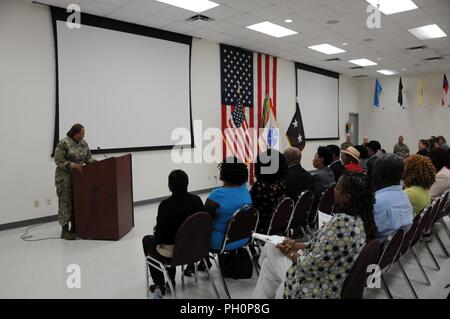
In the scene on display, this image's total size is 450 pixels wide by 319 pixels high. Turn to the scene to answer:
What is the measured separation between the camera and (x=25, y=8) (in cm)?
482

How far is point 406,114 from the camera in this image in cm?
1227

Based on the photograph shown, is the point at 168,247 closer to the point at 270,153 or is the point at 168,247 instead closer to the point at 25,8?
the point at 270,153

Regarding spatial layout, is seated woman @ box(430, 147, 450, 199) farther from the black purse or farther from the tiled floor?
the black purse

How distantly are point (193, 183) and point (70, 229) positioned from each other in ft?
10.6

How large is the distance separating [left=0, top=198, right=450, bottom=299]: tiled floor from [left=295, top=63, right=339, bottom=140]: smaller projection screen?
6652 mm

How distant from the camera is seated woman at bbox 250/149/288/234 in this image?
3219 millimetres

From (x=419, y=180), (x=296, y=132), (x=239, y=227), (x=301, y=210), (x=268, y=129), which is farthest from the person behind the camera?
(x=296, y=132)

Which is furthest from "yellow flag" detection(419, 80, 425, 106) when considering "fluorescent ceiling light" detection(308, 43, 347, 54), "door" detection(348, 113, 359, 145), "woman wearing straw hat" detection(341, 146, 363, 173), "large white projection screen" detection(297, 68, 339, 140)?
"woman wearing straw hat" detection(341, 146, 363, 173)

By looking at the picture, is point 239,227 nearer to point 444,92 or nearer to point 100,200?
point 100,200

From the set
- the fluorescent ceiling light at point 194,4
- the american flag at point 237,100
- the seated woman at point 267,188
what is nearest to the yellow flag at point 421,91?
the american flag at point 237,100

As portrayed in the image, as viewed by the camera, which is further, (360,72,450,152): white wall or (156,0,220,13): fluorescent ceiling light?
(360,72,450,152): white wall

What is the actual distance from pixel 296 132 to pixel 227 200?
7.65 metres

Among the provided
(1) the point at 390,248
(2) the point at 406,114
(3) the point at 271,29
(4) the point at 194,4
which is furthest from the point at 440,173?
(2) the point at 406,114
